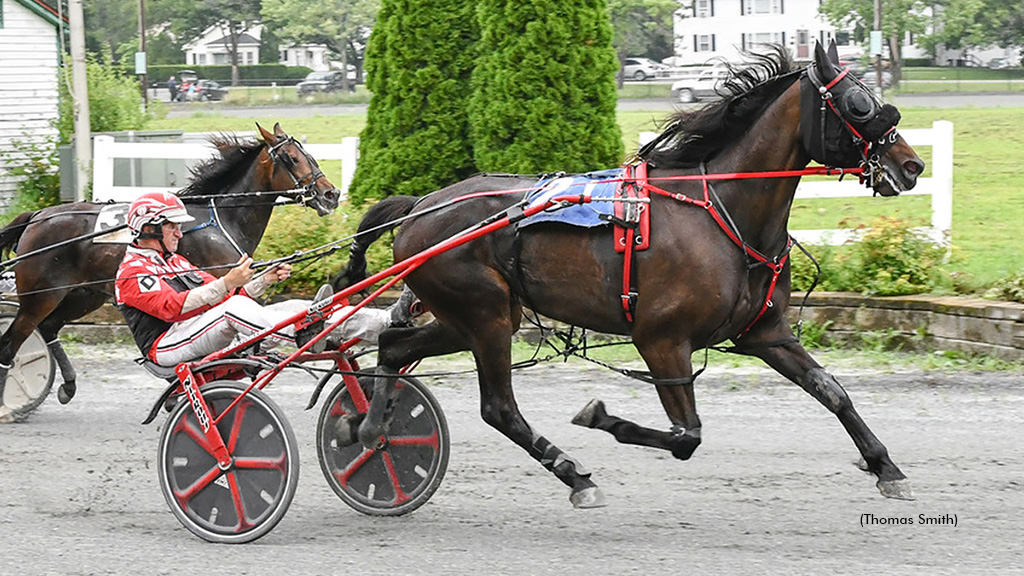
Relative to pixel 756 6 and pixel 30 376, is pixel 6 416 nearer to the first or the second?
pixel 30 376

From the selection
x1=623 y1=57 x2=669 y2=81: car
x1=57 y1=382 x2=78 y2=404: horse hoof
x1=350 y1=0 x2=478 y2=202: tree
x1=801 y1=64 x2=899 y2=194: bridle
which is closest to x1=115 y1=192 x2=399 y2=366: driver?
x1=801 y1=64 x2=899 y2=194: bridle

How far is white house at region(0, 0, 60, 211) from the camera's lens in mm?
16484

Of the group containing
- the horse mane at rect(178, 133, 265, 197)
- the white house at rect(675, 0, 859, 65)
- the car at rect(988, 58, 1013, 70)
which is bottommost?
the horse mane at rect(178, 133, 265, 197)

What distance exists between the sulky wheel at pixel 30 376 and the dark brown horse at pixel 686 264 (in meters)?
3.18

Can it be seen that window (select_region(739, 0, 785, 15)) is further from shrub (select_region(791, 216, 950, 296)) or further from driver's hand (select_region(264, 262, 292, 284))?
driver's hand (select_region(264, 262, 292, 284))

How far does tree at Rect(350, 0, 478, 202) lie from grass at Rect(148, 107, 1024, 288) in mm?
923

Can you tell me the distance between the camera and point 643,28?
59125mm

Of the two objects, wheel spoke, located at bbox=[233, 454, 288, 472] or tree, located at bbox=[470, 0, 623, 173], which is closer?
wheel spoke, located at bbox=[233, 454, 288, 472]

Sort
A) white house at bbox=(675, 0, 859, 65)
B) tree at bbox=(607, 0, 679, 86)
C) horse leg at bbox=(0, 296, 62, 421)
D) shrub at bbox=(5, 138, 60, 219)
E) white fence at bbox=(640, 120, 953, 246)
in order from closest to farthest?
horse leg at bbox=(0, 296, 62, 421) → white fence at bbox=(640, 120, 953, 246) → shrub at bbox=(5, 138, 60, 219) → tree at bbox=(607, 0, 679, 86) → white house at bbox=(675, 0, 859, 65)

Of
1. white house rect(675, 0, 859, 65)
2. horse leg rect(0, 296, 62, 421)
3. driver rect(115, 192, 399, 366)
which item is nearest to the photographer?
driver rect(115, 192, 399, 366)

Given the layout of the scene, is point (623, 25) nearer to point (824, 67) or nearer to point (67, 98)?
point (67, 98)

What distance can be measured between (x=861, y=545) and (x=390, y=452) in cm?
205

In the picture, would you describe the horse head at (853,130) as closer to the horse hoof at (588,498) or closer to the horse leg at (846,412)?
the horse leg at (846,412)

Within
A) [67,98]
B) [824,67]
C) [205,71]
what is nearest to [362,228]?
[824,67]
